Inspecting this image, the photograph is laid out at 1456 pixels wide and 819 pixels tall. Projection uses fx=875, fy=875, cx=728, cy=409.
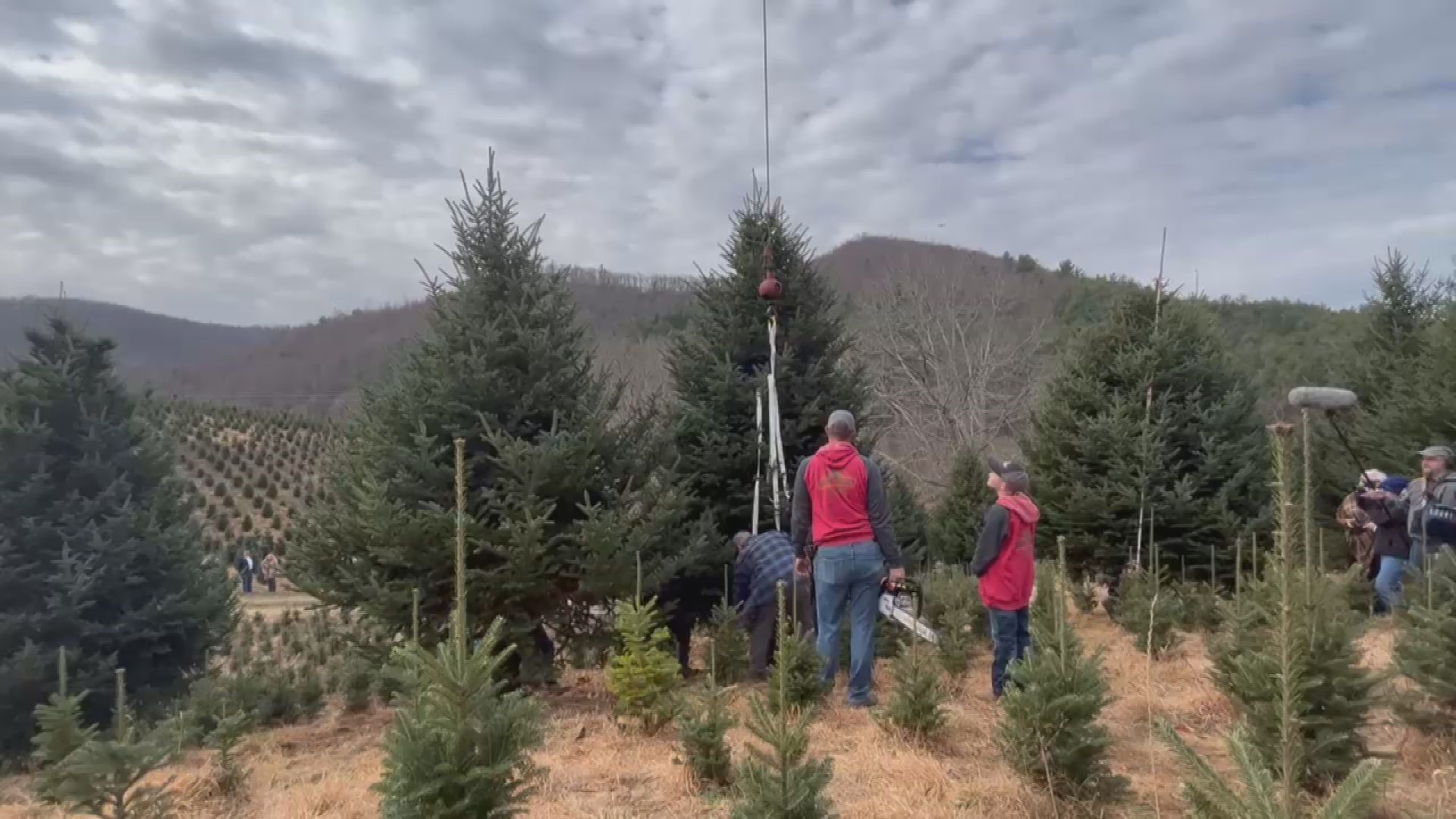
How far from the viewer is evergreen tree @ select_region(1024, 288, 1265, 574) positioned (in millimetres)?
9625

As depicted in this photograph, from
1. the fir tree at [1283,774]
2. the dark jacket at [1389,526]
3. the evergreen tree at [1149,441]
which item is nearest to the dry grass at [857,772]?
the fir tree at [1283,774]

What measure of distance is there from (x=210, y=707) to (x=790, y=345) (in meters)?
5.96

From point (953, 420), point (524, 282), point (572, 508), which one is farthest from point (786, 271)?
point (953, 420)

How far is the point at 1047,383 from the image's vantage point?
11.4m

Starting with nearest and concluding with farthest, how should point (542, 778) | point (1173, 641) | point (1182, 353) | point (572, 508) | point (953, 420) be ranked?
point (542, 778), point (572, 508), point (1173, 641), point (1182, 353), point (953, 420)

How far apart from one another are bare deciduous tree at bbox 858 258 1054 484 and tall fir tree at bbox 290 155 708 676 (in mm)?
Answer: 21335

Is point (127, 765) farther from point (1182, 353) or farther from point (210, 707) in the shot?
point (1182, 353)

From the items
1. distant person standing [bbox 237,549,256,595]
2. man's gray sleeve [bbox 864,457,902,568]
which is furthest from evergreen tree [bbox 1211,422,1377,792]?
distant person standing [bbox 237,549,256,595]

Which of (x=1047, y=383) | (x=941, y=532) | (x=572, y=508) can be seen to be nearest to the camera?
(x=572, y=508)

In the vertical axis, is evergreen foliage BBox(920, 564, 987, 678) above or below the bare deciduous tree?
below

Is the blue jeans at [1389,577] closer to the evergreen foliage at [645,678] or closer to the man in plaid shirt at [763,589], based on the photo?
the man in plaid shirt at [763,589]

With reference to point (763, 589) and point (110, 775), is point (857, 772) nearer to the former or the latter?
point (763, 589)

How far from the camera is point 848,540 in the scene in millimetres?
5898

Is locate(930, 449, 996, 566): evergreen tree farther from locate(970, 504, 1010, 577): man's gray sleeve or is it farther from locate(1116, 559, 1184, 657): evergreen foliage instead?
locate(970, 504, 1010, 577): man's gray sleeve
